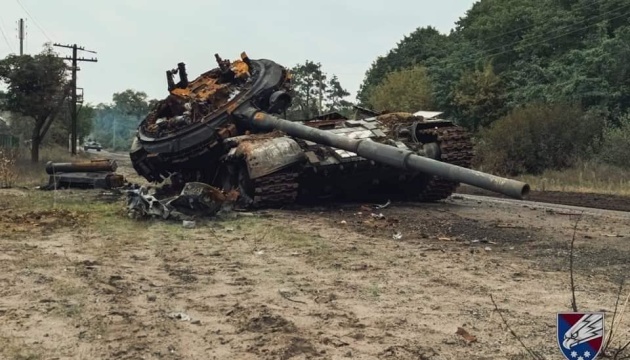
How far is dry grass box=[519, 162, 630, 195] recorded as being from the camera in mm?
20281

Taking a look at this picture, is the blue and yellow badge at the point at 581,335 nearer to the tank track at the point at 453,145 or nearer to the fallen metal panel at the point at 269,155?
the fallen metal panel at the point at 269,155

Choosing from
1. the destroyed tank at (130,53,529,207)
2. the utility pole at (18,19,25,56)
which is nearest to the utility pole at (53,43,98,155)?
the utility pole at (18,19,25,56)

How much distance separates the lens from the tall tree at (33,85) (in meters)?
32.1

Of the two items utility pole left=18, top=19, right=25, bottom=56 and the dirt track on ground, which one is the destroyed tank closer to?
the dirt track on ground

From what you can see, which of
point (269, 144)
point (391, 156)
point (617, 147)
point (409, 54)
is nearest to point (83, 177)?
point (269, 144)

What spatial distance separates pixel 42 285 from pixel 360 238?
435 cm

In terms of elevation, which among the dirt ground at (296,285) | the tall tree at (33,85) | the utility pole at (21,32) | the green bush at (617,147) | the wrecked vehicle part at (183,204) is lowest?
the dirt ground at (296,285)

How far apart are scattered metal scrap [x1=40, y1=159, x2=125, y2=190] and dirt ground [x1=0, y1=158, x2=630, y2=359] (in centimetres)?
614

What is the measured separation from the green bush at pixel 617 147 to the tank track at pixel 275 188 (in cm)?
1588

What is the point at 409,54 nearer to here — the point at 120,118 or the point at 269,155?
the point at 269,155

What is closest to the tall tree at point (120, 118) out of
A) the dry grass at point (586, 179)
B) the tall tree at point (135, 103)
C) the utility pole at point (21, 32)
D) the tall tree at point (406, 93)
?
the tall tree at point (135, 103)

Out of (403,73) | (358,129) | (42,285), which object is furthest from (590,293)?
(403,73)

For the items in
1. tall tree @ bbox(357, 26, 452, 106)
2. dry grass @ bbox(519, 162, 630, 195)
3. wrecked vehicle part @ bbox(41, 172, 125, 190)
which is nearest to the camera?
wrecked vehicle part @ bbox(41, 172, 125, 190)

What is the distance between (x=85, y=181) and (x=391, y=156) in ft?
34.6
